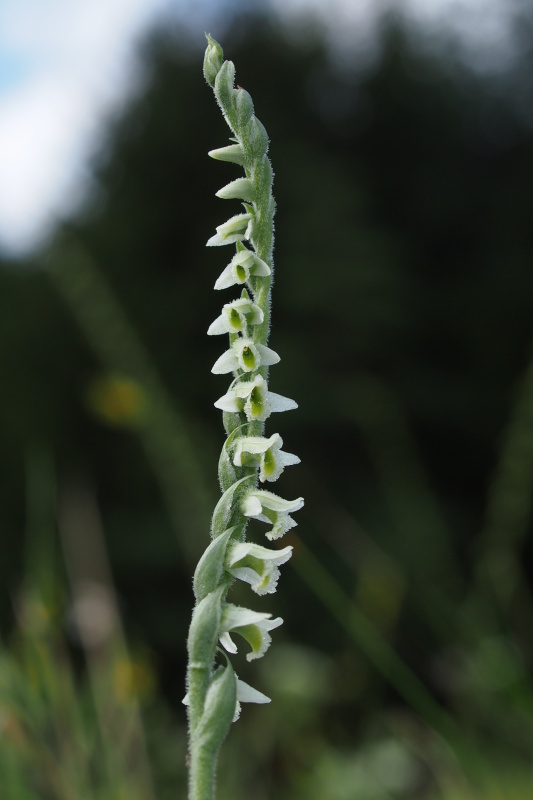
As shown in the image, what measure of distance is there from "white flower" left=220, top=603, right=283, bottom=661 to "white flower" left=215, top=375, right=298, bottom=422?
242 millimetres

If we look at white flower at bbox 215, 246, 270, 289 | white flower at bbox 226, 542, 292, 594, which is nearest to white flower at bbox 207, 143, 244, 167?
white flower at bbox 215, 246, 270, 289

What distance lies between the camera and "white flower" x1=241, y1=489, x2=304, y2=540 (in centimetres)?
108

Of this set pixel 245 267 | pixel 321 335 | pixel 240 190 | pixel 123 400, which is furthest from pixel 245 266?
pixel 321 335

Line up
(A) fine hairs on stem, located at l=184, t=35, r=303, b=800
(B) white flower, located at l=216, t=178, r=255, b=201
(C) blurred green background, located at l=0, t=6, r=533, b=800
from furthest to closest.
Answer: (C) blurred green background, located at l=0, t=6, r=533, b=800 < (B) white flower, located at l=216, t=178, r=255, b=201 < (A) fine hairs on stem, located at l=184, t=35, r=303, b=800

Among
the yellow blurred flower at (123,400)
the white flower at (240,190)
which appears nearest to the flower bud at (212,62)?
the white flower at (240,190)

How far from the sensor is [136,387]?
3463 mm

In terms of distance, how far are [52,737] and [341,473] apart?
9.22m

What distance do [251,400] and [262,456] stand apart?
0.07 metres

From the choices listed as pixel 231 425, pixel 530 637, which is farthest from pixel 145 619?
pixel 231 425

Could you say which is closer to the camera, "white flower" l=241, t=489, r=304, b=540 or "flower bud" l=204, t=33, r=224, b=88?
"white flower" l=241, t=489, r=304, b=540

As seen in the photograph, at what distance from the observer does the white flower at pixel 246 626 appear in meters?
1.06

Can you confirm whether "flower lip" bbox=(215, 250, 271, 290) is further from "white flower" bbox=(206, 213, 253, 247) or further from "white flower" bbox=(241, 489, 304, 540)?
"white flower" bbox=(241, 489, 304, 540)

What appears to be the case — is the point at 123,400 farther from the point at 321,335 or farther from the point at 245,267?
the point at 321,335

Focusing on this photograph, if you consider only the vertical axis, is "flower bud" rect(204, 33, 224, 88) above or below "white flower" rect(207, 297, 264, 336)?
above
